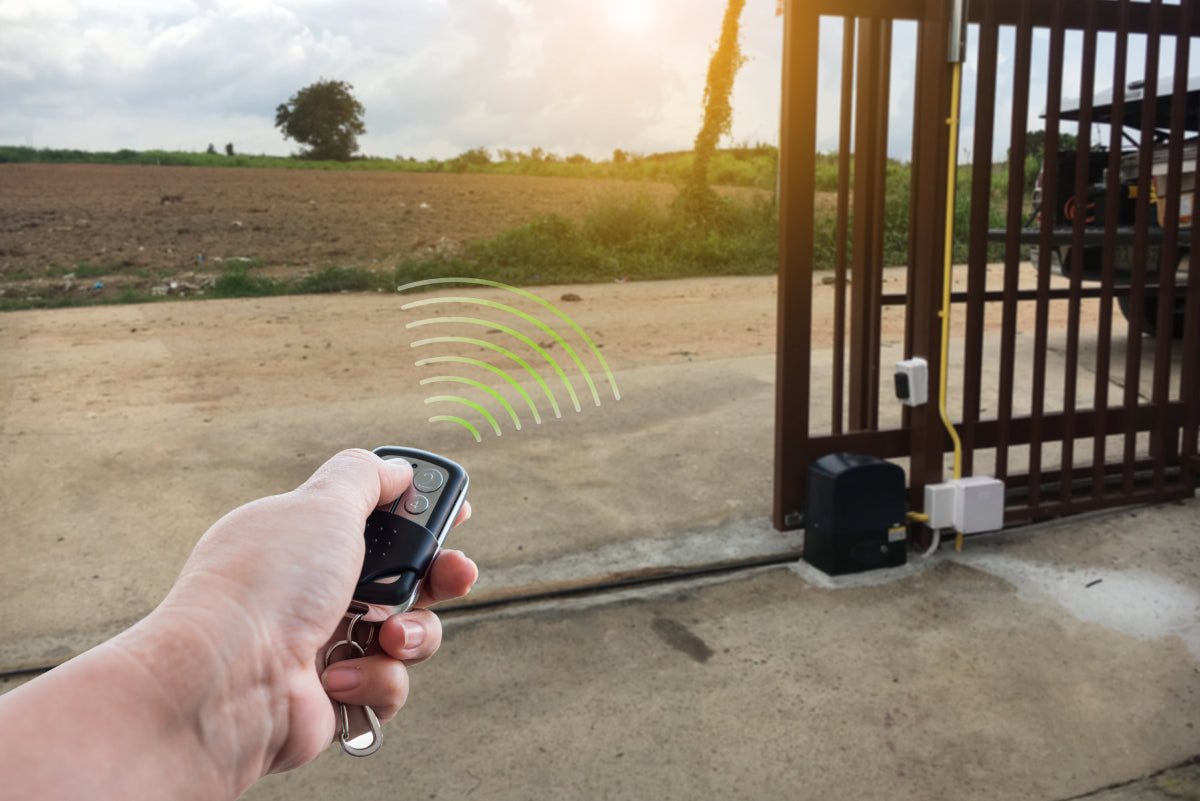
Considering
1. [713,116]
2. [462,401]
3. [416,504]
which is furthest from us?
[713,116]

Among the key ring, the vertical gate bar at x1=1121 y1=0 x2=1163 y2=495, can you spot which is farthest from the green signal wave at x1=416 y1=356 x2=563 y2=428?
the key ring

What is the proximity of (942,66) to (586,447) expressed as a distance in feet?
8.11

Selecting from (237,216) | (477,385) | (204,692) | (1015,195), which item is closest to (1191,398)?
(1015,195)

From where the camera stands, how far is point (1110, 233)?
11.8 feet

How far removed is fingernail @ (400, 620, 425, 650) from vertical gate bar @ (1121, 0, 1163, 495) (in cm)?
342

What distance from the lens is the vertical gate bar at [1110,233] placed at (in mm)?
3391

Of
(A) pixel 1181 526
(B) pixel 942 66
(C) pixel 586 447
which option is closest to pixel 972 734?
(A) pixel 1181 526

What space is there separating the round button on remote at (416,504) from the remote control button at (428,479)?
13 mm

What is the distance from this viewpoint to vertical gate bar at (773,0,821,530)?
3178 millimetres

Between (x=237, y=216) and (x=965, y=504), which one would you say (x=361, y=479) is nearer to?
(x=965, y=504)

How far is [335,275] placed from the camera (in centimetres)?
1202

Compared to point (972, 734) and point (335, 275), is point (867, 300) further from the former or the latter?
point (335, 275)

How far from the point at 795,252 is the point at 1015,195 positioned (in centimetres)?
82

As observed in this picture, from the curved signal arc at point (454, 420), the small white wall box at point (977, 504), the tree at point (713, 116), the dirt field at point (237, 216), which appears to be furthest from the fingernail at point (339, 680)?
the tree at point (713, 116)
